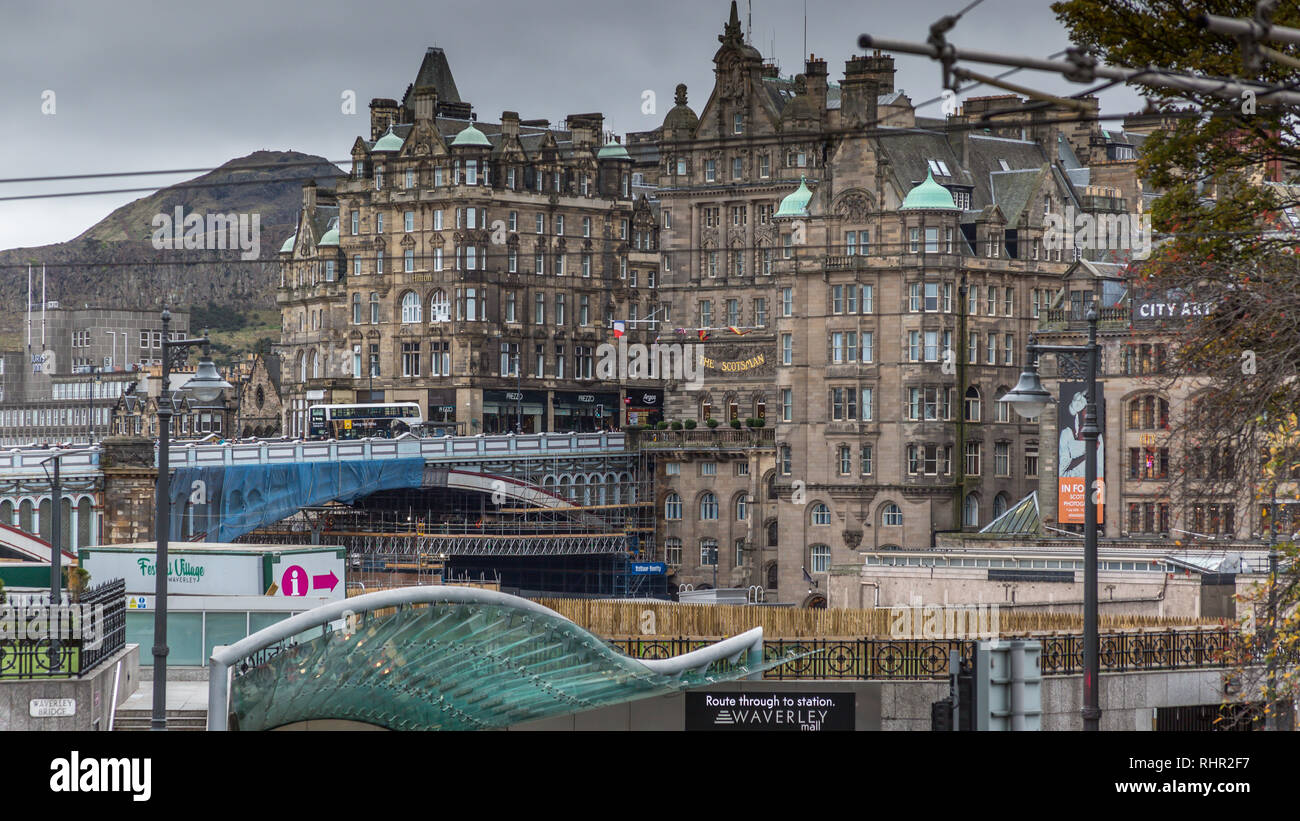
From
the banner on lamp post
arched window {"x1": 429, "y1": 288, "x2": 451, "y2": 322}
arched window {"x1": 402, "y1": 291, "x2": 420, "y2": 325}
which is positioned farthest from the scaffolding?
the banner on lamp post

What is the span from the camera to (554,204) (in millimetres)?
130750

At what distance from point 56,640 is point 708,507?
3220 inches

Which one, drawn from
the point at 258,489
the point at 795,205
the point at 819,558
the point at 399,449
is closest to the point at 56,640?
the point at 819,558

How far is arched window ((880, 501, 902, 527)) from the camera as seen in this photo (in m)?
98.2

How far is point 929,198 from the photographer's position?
97.2 m

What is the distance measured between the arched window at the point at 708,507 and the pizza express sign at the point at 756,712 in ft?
246

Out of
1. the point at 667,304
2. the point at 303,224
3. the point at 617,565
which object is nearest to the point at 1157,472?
the point at 617,565

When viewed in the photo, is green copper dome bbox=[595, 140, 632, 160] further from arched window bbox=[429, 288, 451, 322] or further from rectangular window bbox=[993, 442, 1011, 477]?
rectangular window bbox=[993, 442, 1011, 477]

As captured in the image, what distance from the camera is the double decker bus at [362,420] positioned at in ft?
404

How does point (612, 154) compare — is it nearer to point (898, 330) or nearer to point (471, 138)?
point (471, 138)

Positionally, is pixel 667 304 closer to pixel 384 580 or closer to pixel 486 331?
pixel 486 331

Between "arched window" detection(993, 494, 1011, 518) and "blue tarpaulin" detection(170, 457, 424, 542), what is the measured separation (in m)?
31.0

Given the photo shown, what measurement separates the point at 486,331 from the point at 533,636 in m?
97.3
